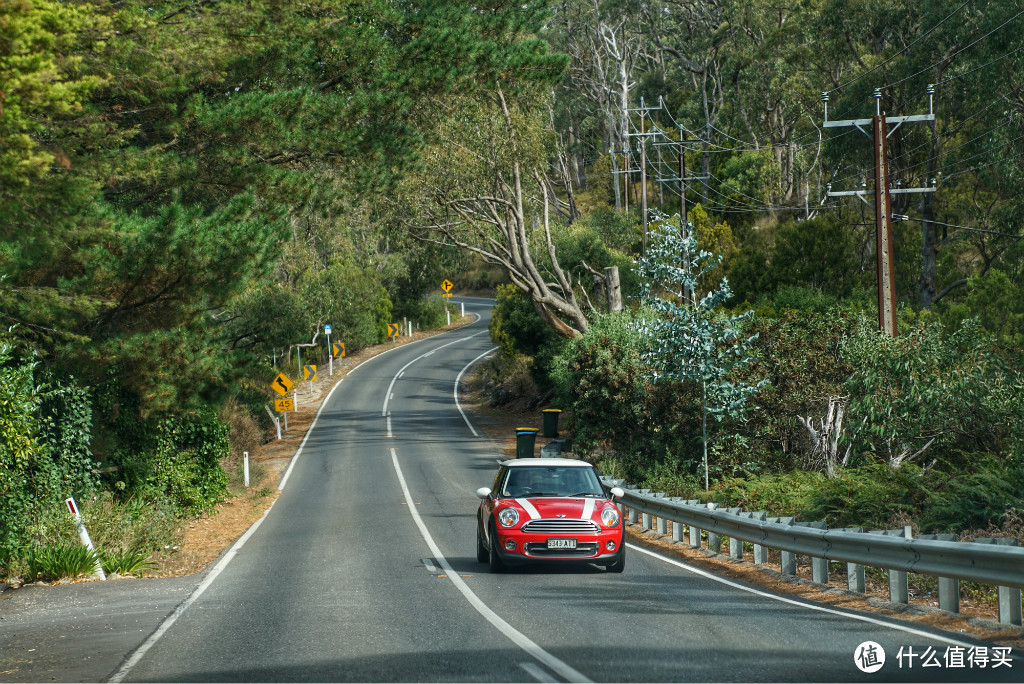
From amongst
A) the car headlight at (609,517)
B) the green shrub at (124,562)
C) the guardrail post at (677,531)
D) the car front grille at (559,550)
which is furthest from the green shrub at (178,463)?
the car headlight at (609,517)

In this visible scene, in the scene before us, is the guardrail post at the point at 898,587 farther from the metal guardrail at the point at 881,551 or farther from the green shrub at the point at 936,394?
the green shrub at the point at 936,394

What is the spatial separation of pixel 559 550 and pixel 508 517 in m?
0.77

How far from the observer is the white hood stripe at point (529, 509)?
40.7 feet

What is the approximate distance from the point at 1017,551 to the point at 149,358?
15.4 metres

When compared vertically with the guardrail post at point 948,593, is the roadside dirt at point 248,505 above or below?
below

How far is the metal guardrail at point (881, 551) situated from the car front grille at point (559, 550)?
217cm

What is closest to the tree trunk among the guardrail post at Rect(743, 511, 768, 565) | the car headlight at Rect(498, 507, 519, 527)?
the guardrail post at Rect(743, 511, 768, 565)

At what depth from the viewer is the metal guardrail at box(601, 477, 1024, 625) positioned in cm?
780

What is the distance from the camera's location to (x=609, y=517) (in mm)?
12562

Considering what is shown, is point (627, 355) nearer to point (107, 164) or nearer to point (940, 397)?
point (940, 397)

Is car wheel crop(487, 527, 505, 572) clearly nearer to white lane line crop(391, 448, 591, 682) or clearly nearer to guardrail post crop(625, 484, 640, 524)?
white lane line crop(391, 448, 591, 682)

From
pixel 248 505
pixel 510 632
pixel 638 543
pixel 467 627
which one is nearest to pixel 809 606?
pixel 510 632

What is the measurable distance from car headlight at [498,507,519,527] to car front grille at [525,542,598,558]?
0.35m

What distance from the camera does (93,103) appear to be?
17688 millimetres
